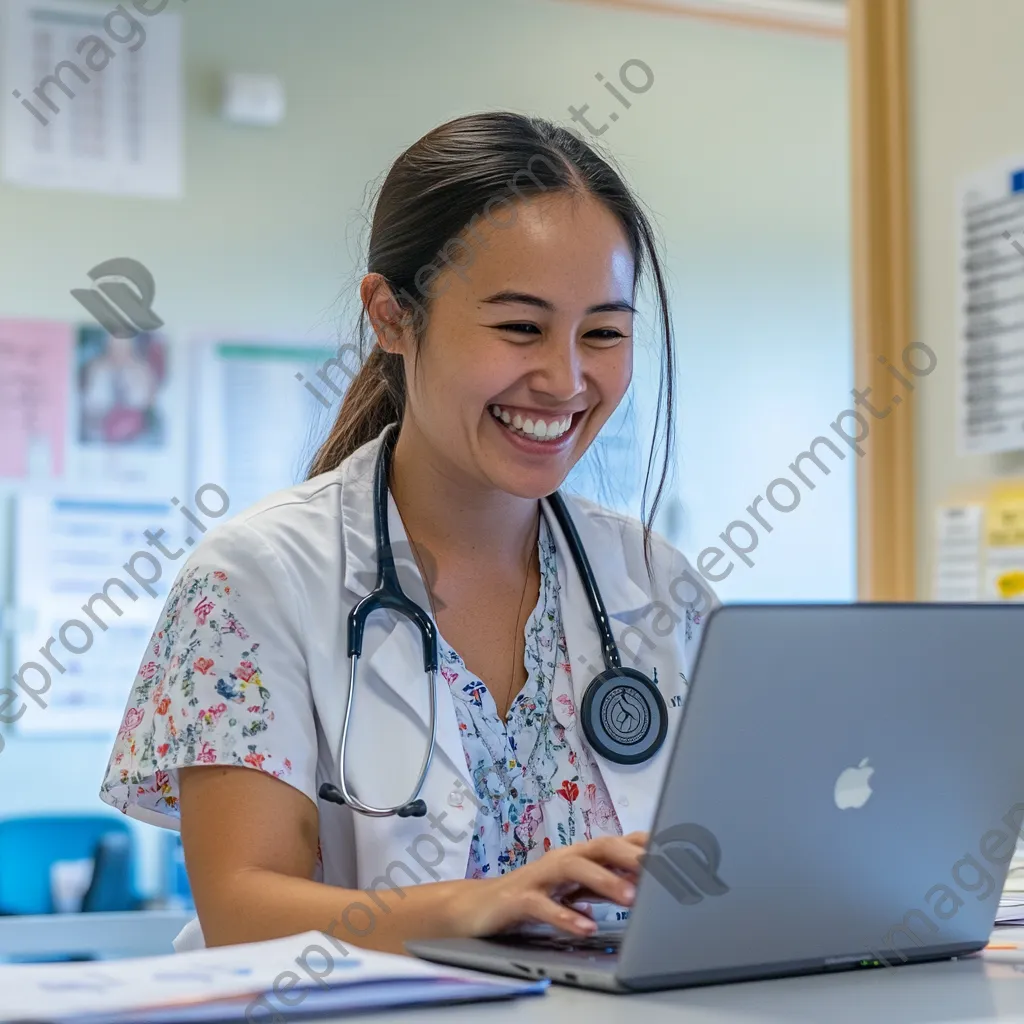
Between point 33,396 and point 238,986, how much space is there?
2438mm

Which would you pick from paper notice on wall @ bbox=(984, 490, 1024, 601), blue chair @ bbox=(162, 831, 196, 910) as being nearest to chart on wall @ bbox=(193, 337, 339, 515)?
blue chair @ bbox=(162, 831, 196, 910)

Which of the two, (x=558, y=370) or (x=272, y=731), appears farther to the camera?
(x=558, y=370)

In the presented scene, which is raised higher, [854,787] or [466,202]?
[466,202]

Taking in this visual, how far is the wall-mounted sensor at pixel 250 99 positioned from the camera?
3070 millimetres

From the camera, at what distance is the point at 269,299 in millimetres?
3137

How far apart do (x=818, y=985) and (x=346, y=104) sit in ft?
8.78

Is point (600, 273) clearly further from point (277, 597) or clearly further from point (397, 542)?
point (277, 597)

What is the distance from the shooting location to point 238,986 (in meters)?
0.76

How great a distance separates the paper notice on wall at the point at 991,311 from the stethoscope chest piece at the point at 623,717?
81 cm

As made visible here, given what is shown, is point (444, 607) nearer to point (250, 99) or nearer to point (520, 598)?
point (520, 598)

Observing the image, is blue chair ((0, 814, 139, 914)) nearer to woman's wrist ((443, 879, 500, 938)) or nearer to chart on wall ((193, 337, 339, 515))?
chart on wall ((193, 337, 339, 515))

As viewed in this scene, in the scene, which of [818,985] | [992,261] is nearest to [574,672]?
[818,985]

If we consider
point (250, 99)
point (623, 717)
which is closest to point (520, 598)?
point (623, 717)

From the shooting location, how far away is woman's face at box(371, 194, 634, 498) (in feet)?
4.52
